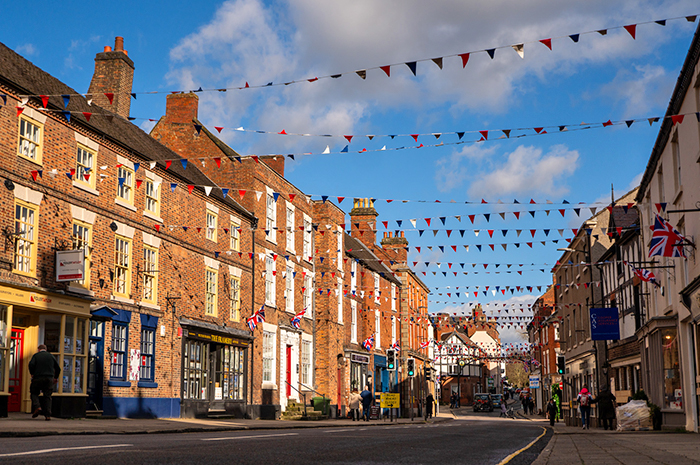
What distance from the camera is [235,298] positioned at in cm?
2822

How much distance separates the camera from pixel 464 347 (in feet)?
370

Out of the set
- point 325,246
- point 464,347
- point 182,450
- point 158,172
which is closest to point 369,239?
point 325,246

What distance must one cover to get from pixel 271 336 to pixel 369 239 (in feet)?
74.0

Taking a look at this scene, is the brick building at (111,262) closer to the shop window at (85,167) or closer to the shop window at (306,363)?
the shop window at (85,167)

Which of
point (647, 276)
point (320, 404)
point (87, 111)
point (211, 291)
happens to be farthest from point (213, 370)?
point (647, 276)

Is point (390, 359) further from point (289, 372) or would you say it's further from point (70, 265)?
point (70, 265)

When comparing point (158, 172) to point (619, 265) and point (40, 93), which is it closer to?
point (40, 93)

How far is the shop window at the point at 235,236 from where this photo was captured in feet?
93.0

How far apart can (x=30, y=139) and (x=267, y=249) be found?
45.1 ft

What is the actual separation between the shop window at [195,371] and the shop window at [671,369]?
15441 mm

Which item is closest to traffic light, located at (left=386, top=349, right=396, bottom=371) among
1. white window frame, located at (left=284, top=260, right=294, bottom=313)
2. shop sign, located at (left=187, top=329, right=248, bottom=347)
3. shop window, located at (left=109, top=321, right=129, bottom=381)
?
white window frame, located at (left=284, top=260, right=294, bottom=313)

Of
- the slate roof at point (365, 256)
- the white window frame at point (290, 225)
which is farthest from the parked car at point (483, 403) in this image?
the white window frame at point (290, 225)

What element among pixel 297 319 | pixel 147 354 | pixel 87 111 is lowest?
pixel 147 354

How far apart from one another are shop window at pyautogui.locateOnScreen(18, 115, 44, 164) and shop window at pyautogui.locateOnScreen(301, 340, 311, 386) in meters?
18.4
